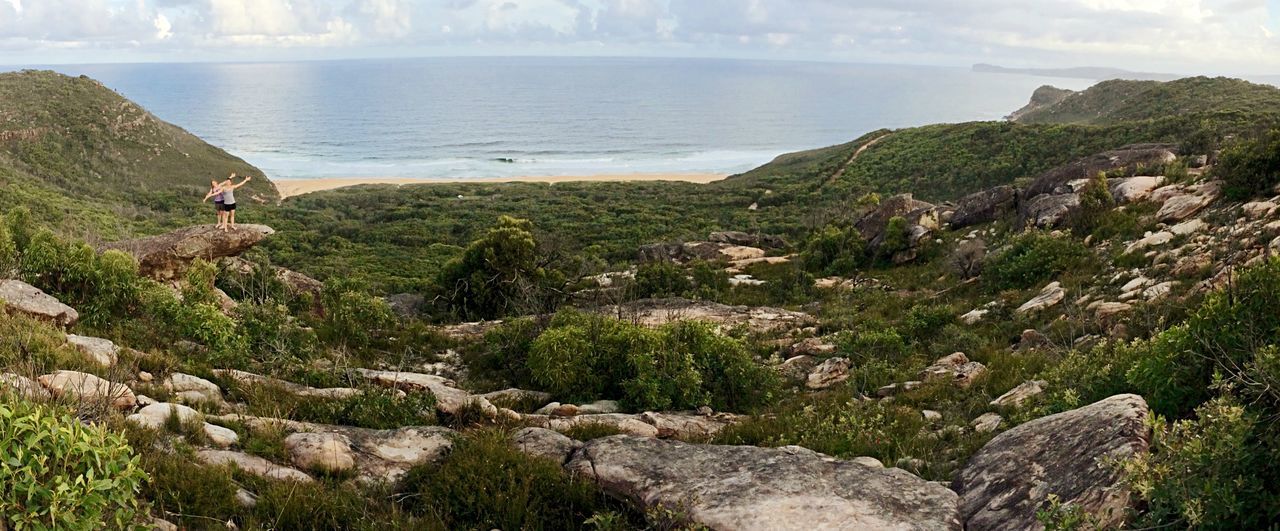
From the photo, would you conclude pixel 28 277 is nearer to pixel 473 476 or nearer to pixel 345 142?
pixel 473 476

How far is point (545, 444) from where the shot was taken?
20.6 feet

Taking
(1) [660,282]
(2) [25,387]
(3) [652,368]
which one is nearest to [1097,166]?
(1) [660,282]

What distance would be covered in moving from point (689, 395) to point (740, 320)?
652cm

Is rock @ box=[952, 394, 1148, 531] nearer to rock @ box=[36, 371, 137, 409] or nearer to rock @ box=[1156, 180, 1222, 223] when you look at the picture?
rock @ box=[36, 371, 137, 409]

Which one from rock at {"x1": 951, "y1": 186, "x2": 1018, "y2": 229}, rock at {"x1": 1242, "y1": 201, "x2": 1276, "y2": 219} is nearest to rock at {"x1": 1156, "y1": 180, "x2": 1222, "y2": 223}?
rock at {"x1": 1242, "y1": 201, "x2": 1276, "y2": 219}

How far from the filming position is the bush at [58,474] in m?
3.53

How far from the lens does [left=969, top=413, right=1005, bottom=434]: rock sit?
6.83 metres

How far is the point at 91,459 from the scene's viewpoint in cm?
382

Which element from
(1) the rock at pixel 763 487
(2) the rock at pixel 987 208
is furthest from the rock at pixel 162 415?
(2) the rock at pixel 987 208

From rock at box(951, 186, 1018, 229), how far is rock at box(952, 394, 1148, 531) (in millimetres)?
19580

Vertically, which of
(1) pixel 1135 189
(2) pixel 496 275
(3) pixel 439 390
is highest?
(1) pixel 1135 189

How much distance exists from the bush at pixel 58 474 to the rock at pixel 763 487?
9.60ft

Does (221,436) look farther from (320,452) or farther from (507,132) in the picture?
(507,132)

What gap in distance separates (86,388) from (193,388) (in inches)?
46.8
